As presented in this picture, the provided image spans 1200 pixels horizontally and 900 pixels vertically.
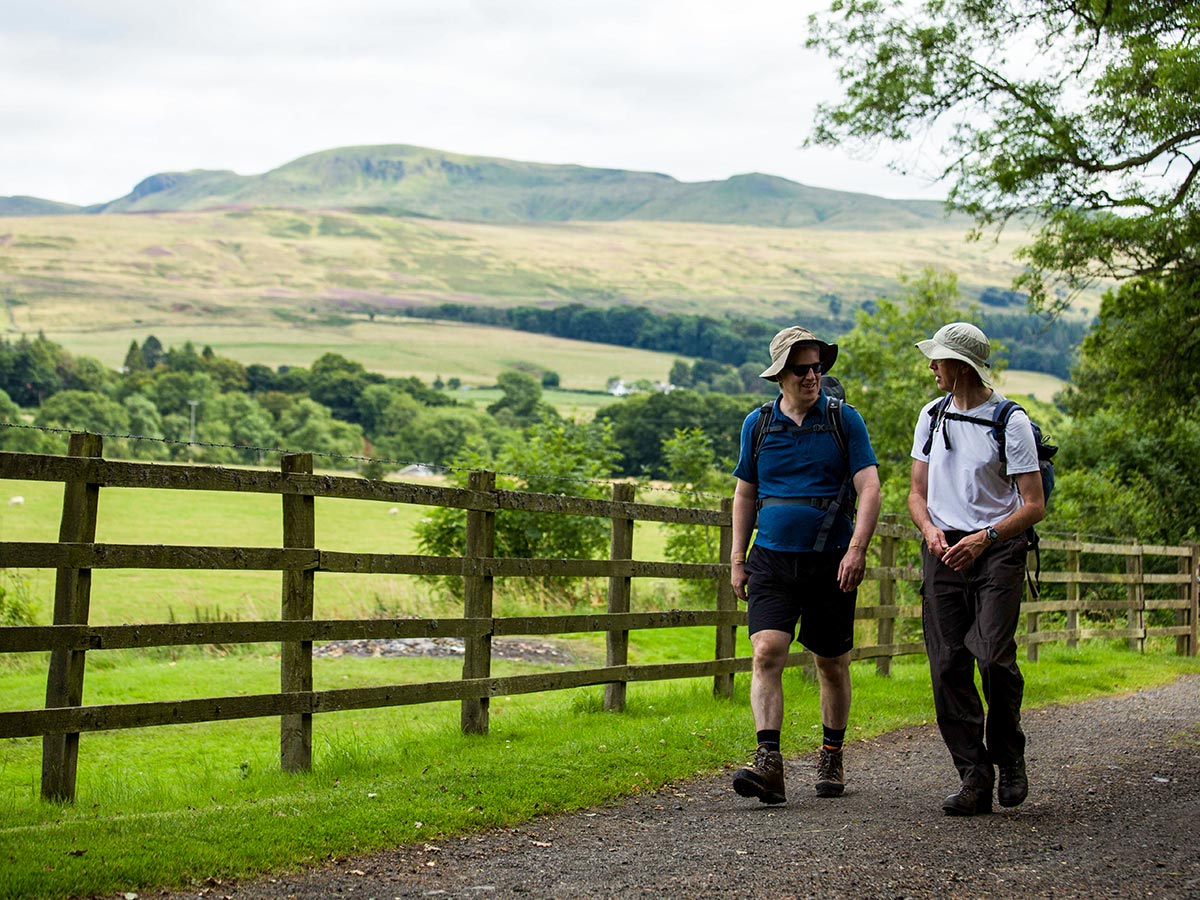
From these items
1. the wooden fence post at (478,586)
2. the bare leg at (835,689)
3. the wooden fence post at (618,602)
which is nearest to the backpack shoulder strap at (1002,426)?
the bare leg at (835,689)

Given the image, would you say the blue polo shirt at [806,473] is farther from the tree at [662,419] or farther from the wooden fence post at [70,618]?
the tree at [662,419]

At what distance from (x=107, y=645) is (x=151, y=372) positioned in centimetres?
14863

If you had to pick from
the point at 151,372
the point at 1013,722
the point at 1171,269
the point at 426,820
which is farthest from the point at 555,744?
the point at 151,372

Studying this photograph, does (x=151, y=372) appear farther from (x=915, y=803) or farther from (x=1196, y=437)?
(x=915, y=803)

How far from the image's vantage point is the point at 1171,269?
18234mm

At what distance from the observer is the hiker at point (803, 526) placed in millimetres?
6793

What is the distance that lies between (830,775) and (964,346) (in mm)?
2301

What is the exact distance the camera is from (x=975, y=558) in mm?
6598

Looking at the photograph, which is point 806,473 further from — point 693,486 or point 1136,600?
point 693,486

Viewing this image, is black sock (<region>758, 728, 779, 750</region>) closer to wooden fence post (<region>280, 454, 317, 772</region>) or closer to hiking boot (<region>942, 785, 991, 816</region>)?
hiking boot (<region>942, 785, 991, 816</region>)

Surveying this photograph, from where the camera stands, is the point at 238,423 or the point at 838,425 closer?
the point at 838,425

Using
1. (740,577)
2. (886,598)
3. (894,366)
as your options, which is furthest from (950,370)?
(894,366)

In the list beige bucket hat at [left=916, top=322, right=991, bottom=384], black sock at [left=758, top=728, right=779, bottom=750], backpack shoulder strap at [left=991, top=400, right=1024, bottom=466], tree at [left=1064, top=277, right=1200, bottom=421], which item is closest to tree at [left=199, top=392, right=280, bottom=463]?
tree at [left=1064, top=277, right=1200, bottom=421]

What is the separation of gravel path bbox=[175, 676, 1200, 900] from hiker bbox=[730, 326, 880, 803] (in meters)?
0.54
